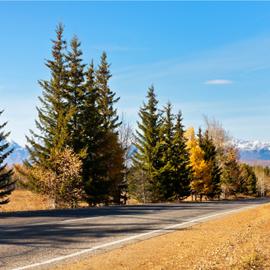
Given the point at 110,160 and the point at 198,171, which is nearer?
the point at 110,160

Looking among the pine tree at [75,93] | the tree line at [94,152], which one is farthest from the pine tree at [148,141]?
the pine tree at [75,93]

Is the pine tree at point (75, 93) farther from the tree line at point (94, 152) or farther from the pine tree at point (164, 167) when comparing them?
A: the pine tree at point (164, 167)

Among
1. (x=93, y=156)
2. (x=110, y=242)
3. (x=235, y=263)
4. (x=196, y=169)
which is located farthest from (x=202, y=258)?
(x=196, y=169)

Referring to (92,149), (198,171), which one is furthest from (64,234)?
(198,171)

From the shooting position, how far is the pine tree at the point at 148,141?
4022cm

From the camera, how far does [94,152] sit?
3256 cm

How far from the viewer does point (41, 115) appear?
3183 centimetres

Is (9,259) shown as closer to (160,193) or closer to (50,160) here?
(50,160)

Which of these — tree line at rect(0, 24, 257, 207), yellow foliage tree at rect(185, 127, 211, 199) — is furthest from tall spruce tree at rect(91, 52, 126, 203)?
yellow foliage tree at rect(185, 127, 211, 199)

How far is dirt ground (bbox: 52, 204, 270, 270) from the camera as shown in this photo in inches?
284

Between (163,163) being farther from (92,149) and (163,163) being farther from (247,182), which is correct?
(247,182)

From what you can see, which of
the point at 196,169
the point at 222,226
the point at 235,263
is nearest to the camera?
the point at 235,263

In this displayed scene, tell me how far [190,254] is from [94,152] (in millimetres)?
24491

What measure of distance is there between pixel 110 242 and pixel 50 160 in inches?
779
